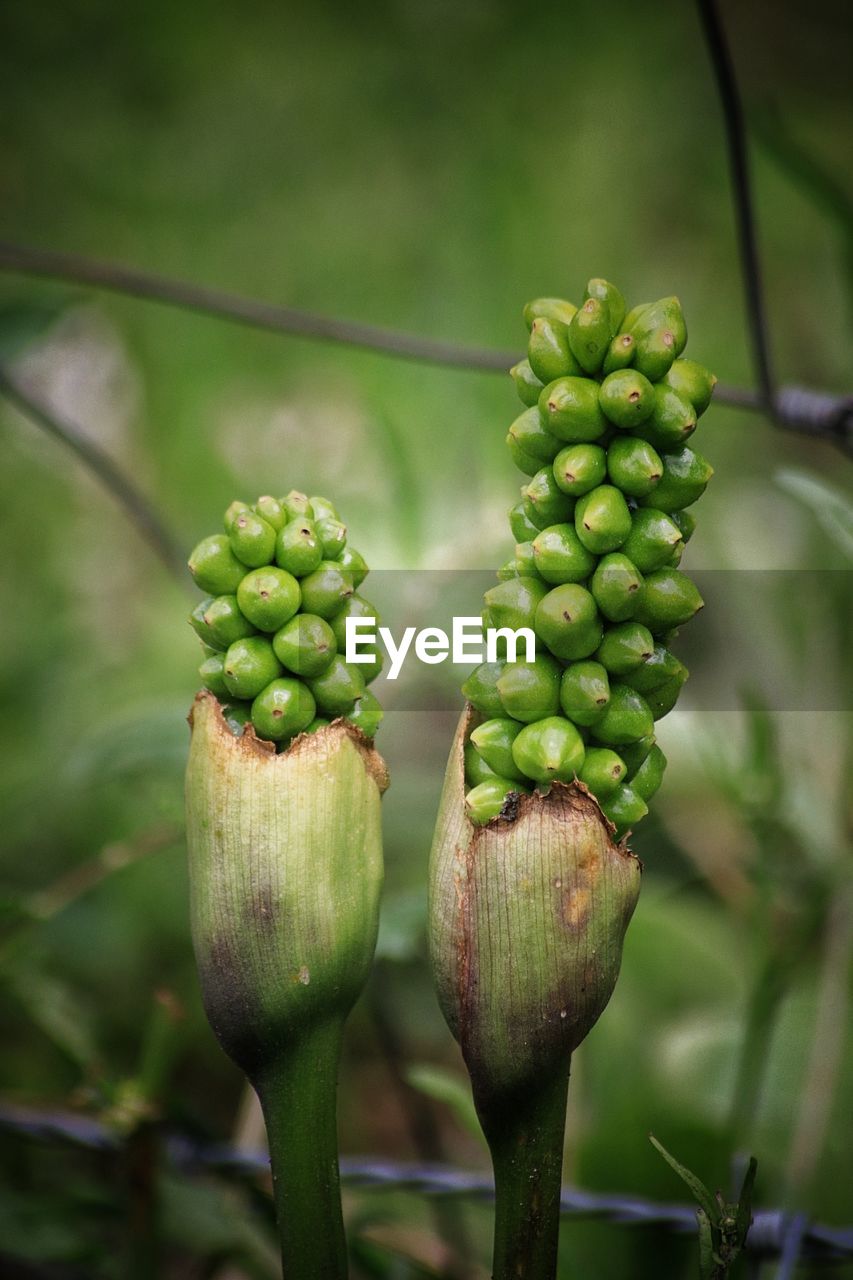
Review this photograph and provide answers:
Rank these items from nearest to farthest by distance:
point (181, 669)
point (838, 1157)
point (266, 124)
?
point (838, 1157) → point (181, 669) → point (266, 124)

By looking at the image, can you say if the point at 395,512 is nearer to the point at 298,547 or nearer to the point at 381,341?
the point at 381,341

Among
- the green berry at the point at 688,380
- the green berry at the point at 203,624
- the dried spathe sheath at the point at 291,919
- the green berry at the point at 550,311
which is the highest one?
the green berry at the point at 550,311

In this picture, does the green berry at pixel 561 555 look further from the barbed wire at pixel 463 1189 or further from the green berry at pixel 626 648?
the barbed wire at pixel 463 1189

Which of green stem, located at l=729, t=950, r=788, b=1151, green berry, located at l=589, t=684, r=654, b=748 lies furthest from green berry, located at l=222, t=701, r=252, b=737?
green stem, located at l=729, t=950, r=788, b=1151

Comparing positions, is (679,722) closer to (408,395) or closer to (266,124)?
(408,395)

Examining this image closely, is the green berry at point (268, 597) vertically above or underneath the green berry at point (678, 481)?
underneath

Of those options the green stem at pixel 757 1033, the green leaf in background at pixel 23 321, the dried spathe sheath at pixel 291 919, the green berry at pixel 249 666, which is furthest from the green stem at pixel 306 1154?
the green leaf in background at pixel 23 321

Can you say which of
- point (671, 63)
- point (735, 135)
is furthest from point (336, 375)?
point (735, 135)

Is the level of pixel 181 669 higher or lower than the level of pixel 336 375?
lower
